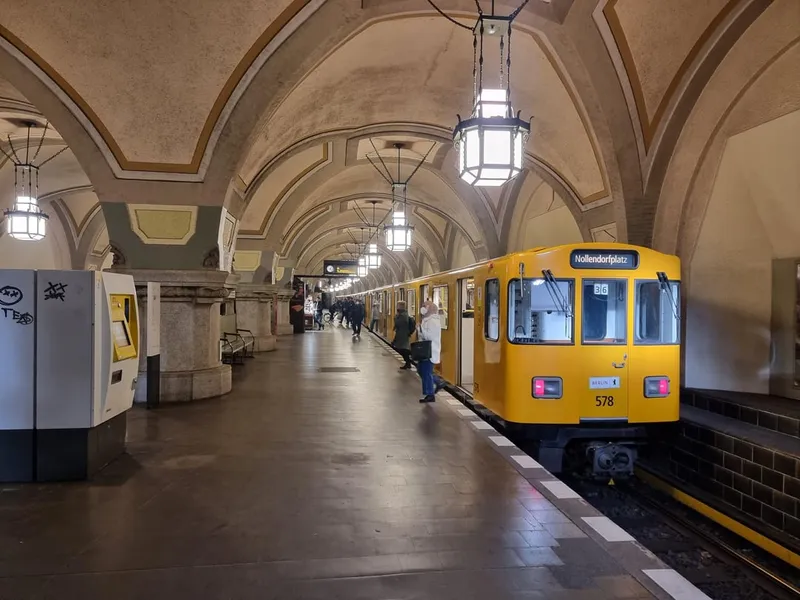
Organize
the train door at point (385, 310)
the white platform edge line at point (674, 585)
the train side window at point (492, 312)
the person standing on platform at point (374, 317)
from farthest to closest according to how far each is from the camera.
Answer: the person standing on platform at point (374, 317), the train door at point (385, 310), the train side window at point (492, 312), the white platform edge line at point (674, 585)

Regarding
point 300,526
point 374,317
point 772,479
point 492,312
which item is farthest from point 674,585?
point 374,317

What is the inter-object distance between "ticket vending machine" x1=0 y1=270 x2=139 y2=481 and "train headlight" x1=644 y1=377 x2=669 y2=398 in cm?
527

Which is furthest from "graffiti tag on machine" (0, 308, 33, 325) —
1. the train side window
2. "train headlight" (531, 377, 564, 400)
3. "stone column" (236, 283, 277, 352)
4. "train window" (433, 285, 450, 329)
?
"stone column" (236, 283, 277, 352)

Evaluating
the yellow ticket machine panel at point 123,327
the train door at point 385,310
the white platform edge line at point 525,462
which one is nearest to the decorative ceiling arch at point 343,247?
the train door at point 385,310

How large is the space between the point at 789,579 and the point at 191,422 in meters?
6.07

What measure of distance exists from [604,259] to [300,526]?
4.18 meters

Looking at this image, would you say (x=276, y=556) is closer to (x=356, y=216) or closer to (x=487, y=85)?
(x=487, y=85)

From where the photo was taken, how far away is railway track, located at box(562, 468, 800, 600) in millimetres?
4625

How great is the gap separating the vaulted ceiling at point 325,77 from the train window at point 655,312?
2909mm

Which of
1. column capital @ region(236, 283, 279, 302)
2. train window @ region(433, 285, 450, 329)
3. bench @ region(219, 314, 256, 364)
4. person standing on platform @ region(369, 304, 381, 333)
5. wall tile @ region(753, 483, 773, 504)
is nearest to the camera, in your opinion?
wall tile @ region(753, 483, 773, 504)

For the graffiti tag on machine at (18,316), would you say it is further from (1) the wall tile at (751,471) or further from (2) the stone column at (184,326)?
(1) the wall tile at (751,471)

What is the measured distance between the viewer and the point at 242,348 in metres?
13.5

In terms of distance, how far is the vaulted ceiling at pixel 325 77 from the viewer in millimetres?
7051

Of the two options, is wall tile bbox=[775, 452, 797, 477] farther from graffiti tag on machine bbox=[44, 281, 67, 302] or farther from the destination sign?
graffiti tag on machine bbox=[44, 281, 67, 302]
